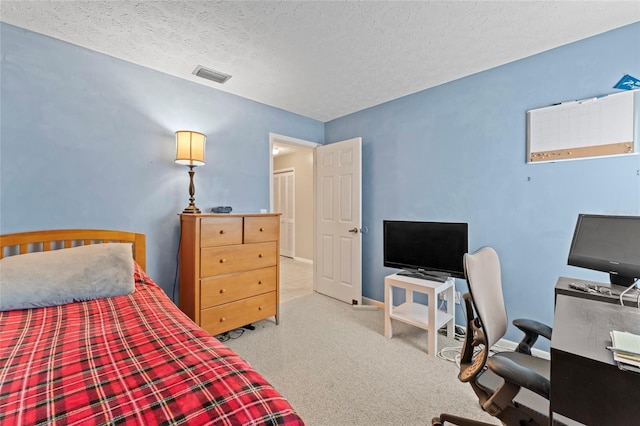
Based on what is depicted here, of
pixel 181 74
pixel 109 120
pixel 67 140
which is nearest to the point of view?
pixel 67 140

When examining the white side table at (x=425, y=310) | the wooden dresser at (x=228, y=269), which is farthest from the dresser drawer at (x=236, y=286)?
the white side table at (x=425, y=310)

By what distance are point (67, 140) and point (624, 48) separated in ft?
13.6

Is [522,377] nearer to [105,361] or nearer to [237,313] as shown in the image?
[105,361]

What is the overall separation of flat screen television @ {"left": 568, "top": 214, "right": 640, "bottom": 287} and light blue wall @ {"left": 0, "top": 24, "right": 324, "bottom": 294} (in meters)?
2.95

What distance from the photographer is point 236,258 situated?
2531mm

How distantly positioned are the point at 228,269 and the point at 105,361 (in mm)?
1532

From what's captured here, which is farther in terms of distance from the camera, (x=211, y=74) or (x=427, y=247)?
(x=427, y=247)

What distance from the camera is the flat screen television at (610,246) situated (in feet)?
4.79

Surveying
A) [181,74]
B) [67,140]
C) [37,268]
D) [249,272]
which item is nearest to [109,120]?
[67,140]

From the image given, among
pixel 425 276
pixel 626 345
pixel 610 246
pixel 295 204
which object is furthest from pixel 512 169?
pixel 295 204

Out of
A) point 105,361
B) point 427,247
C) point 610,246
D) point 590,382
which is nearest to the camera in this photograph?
point 590,382

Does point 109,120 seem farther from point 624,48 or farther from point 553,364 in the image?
point 624,48

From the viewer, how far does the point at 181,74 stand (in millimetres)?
2580

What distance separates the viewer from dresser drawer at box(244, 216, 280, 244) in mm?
2616
